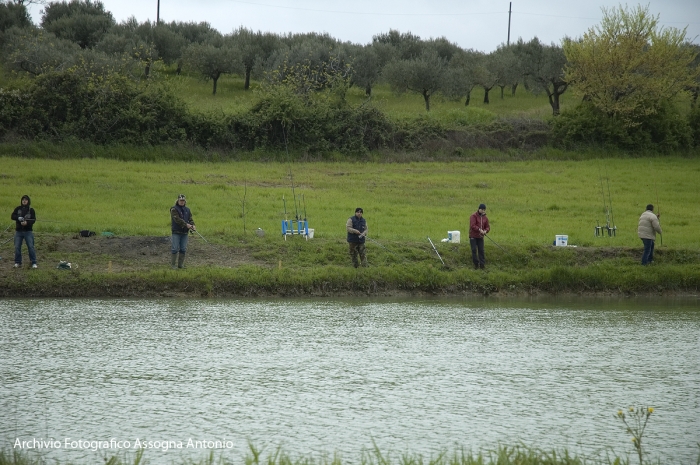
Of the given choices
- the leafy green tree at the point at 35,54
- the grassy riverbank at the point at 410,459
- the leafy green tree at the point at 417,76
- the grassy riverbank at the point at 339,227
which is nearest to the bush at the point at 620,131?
the grassy riverbank at the point at 339,227

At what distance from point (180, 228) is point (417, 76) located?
39820 mm

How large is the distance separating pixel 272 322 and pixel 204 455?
24.5ft

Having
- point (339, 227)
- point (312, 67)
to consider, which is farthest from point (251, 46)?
point (339, 227)

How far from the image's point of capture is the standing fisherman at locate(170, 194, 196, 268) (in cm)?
1945

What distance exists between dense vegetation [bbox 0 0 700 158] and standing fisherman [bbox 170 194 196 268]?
20656mm

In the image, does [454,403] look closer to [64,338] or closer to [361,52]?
[64,338]

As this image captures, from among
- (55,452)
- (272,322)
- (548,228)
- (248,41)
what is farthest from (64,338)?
(248,41)

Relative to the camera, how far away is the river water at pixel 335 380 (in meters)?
8.71

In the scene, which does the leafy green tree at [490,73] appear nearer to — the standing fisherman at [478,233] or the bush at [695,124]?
the bush at [695,124]

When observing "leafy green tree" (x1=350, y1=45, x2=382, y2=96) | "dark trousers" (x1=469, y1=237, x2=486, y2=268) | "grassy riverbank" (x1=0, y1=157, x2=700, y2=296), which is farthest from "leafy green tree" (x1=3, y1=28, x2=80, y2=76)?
"dark trousers" (x1=469, y1=237, x2=486, y2=268)

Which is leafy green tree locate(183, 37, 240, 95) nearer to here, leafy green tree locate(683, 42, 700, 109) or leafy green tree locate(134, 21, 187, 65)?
leafy green tree locate(134, 21, 187, 65)

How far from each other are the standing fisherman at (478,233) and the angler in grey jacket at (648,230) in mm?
4068

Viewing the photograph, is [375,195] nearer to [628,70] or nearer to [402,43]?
[628,70]

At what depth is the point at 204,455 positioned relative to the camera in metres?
8.14
